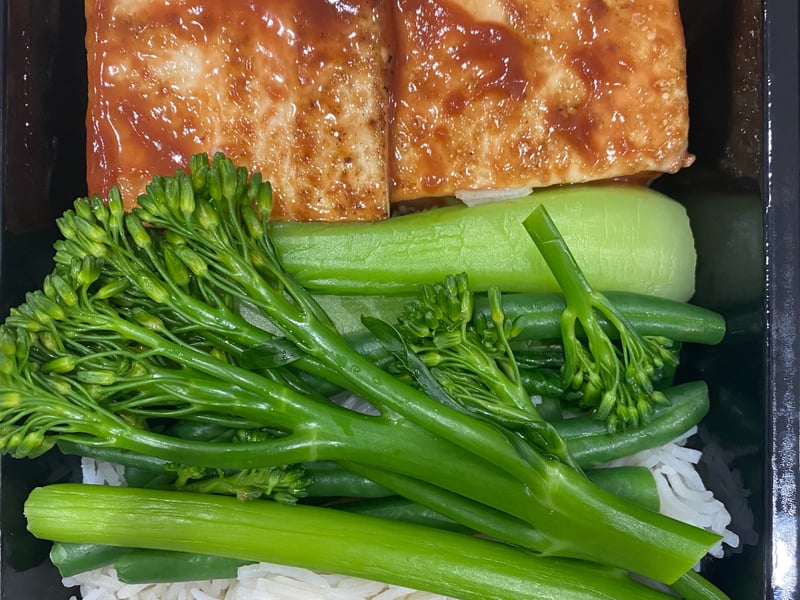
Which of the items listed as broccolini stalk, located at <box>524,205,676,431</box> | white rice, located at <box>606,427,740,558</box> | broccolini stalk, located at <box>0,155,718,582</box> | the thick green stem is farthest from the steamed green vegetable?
the thick green stem

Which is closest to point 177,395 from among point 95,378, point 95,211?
point 95,378

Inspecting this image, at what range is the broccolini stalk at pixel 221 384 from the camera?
5.33 ft

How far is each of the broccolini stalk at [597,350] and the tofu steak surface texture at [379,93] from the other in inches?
13.8

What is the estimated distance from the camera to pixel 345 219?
2.06 meters

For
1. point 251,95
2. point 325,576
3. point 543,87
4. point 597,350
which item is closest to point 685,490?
point 597,350

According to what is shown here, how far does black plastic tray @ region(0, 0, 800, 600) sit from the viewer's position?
72.2 inches

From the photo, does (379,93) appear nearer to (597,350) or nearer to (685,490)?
(597,350)

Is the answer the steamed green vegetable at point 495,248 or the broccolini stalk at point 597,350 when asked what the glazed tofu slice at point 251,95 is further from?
the broccolini stalk at point 597,350

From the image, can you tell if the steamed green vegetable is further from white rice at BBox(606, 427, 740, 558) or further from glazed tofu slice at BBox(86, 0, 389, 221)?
white rice at BBox(606, 427, 740, 558)

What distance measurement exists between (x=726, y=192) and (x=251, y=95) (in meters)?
1.49

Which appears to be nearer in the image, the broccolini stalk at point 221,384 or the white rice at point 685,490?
the broccolini stalk at point 221,384

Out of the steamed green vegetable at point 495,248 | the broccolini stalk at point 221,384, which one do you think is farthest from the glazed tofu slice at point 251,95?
the broccolini stalk at point 221,384

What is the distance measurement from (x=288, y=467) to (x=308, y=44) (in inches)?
49.5

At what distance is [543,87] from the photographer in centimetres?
205
